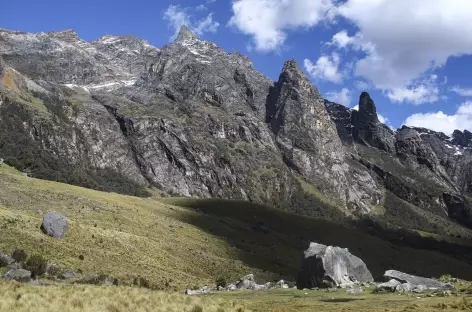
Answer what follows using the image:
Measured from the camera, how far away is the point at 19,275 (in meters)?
49.0

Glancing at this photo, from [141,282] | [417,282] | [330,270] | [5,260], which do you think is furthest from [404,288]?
[5,260]

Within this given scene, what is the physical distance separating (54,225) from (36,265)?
18.0 m

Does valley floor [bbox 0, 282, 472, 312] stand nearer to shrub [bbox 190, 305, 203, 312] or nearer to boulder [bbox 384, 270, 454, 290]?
shrub [bbox 190, 305, 203, 312]

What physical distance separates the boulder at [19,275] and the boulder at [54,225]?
21.9 metres

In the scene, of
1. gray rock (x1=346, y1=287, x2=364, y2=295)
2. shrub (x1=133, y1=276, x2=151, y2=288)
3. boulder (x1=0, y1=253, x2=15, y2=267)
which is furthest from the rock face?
boulder (x1=0, y1=253, x2=15, y2=267)

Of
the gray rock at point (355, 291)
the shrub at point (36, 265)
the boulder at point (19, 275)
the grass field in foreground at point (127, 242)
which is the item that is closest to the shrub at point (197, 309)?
the gray rock at point (355, 291)

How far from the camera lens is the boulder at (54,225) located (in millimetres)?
72000

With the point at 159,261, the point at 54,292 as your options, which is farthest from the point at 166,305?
the point at 159,261

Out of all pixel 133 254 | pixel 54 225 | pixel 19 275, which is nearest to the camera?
pixel 19 275

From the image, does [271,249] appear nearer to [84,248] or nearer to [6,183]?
[6,183]

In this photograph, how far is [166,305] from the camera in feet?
92.7

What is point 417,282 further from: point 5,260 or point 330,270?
point 5,260

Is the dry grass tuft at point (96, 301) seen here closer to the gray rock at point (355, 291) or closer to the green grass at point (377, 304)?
the green grass at point (377, 304)

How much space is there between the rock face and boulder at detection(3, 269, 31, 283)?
34.3 metres
